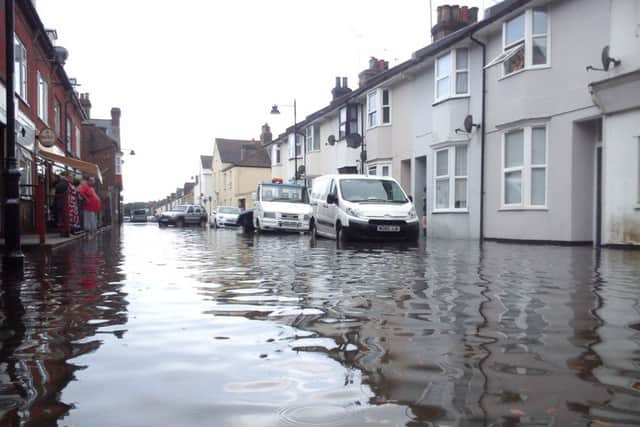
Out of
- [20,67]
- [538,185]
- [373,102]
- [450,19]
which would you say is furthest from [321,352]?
[373,102]

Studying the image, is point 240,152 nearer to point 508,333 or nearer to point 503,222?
point 503,222

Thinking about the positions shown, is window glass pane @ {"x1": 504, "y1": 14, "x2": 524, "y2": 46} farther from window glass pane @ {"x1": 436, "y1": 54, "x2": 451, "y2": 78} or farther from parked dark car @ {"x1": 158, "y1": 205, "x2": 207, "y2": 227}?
parked dark car @ {"x1": 158, "y1": 205, "x2": 207, "y2": 227}

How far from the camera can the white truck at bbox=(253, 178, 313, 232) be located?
23844 millimetres

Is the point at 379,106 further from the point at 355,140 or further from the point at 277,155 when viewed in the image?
the point at 277,155

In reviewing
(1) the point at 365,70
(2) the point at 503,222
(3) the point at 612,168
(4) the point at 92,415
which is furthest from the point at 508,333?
(1) the point at 365,70

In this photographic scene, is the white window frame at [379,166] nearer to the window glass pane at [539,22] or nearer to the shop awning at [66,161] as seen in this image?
the window glass pane at [539,22]

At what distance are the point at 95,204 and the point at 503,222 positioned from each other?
12179 mm

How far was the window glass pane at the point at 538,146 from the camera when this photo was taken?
54.6ft

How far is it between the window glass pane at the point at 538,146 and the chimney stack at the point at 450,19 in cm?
851

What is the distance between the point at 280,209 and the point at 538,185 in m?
10.3

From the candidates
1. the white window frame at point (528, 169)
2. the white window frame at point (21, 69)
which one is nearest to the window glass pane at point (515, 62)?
the white window frame at point (528, 169)

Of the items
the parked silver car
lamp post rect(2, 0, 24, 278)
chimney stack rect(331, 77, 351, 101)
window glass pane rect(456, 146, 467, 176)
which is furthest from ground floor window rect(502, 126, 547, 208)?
the parked silver car

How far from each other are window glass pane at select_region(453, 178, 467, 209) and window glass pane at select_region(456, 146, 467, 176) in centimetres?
26

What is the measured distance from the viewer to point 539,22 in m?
16.6
